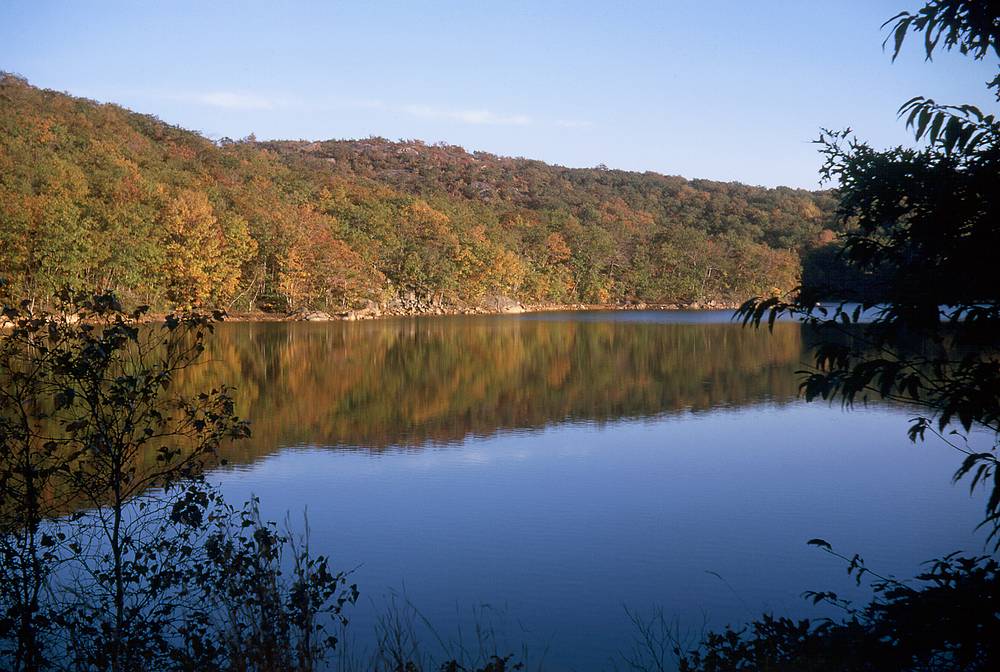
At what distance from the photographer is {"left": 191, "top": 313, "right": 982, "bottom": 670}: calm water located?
5.88 metres

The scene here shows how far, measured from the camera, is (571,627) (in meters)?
5.35

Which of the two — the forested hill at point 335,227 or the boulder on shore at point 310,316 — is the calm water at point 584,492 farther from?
the boulder on shore at point 310,316

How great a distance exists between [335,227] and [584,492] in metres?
40.7

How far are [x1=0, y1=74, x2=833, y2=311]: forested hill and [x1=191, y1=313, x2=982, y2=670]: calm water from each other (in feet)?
38.7

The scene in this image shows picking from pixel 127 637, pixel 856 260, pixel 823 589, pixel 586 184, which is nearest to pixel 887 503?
pixel 823 589

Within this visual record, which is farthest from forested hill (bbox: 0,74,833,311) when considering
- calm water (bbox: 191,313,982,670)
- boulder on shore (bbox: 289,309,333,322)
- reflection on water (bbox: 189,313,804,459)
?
calm water (bbox: 191,313,982,670)

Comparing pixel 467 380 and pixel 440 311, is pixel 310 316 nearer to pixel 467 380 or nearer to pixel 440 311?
pixel 440 311

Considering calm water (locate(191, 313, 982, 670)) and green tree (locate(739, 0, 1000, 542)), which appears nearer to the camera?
green tree (locate(739, 0, 1000, 542))

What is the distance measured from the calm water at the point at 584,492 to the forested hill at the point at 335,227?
11792mm

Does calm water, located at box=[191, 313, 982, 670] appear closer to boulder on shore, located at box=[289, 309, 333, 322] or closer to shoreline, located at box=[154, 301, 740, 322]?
shoreline, located at box=[154, 301, 740, 322]

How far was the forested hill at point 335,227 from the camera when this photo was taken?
33.5 metres

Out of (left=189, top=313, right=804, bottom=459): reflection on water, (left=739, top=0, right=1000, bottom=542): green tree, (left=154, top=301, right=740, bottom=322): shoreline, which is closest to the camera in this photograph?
(left=739, top=0, right=1000, bottom=542): green tree

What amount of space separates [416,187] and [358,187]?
19.2 m

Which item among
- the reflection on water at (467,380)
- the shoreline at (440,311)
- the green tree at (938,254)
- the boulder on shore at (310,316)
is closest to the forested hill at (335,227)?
the shoreline at (440,311)
